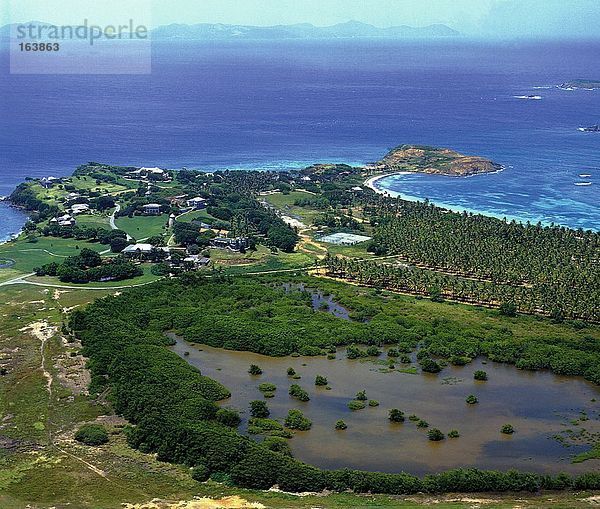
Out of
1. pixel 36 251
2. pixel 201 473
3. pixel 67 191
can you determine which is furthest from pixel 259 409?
pixel 67 191

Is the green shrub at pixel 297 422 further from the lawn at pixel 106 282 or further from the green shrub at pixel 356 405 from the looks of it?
the lawn at pixel 106 282

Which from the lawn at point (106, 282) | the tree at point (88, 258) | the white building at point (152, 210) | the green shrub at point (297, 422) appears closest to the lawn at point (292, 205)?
the white building at point (152, 210)

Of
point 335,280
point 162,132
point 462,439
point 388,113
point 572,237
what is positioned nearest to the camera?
point 462,439

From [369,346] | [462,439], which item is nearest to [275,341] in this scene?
[369,346]

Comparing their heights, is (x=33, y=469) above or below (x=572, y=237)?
below

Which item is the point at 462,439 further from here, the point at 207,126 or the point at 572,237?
the point at 207,126

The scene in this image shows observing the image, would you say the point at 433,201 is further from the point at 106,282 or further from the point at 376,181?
the point at 106,282

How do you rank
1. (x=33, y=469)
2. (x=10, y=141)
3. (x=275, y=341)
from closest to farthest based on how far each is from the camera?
(x=33, y=469)
(x=275, y=341)
(x=10, y=141)
